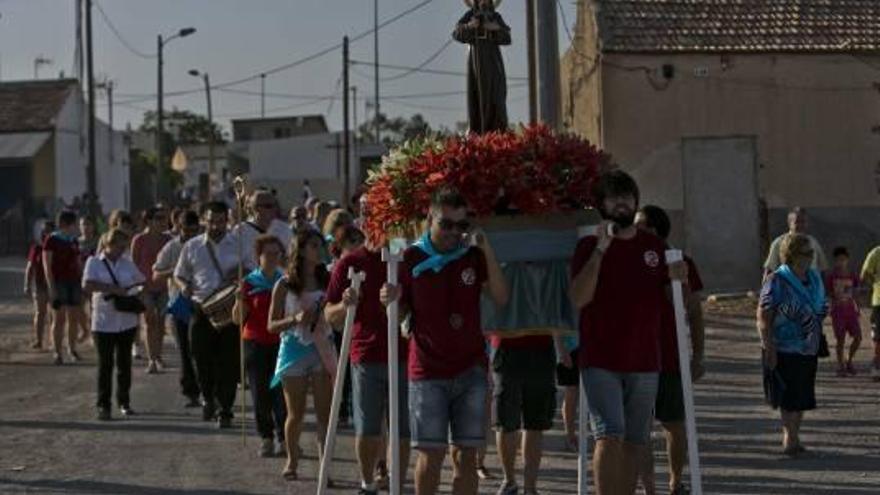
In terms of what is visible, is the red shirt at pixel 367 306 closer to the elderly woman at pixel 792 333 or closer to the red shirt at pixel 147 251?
the elderly woman at pixel 792 333

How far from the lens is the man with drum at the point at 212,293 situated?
13.8 meters

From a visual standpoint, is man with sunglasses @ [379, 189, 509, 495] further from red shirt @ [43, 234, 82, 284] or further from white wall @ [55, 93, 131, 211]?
white wall @ [55, 93, 131, 211]

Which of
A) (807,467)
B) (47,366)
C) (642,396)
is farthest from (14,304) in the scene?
(642,396)

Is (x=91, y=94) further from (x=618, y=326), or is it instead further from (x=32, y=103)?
(x=618, y=326)

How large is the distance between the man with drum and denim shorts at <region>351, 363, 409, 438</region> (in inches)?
169

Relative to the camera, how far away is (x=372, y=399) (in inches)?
372

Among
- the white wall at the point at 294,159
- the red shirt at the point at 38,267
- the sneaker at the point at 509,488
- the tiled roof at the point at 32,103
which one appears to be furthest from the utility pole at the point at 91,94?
the white wall at the point at 294,159

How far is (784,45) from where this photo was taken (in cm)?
2984

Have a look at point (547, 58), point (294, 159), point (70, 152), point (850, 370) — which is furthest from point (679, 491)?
point (294, 159)

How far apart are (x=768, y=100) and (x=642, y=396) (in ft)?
73.2

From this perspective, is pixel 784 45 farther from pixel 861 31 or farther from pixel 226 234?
pixel 226 234

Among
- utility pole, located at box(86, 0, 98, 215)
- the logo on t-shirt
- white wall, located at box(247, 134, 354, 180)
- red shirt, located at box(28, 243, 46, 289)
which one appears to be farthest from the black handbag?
white wall, located at box(247, 134, 354, 180)

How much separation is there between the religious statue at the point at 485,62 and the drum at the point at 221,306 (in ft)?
10.1

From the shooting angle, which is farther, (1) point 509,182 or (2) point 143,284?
(2) point 143,284
